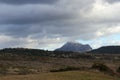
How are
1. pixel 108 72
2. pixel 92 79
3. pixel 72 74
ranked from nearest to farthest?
pixel 92 79
pixel 72 74
pixel 108 72

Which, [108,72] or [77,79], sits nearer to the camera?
[77,79]

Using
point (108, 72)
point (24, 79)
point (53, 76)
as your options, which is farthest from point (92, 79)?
point (108, 72)

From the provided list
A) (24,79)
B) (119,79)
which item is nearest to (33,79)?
(24,79)

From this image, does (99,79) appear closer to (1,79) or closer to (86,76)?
(86,76)

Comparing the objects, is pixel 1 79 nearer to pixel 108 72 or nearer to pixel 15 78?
pixel 15 78

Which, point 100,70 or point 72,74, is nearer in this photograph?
point 72,74

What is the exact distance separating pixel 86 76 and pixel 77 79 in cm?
401

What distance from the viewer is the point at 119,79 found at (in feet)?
200

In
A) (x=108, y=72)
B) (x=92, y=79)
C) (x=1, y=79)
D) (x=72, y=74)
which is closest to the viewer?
(x=1, y=79)

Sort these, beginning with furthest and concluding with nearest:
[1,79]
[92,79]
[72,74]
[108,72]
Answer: [108,72] → [72,74] → [92,79] → [1,79]

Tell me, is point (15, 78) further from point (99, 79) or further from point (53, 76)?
point (99, 79)

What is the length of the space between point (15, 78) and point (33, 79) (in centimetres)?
273

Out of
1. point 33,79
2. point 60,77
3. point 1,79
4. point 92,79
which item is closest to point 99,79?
point 92,79

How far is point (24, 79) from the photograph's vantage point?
167ft
